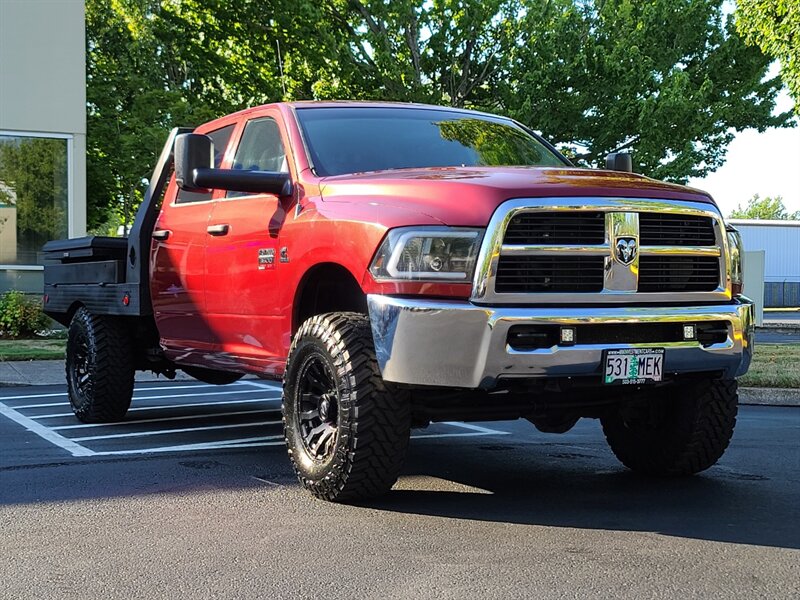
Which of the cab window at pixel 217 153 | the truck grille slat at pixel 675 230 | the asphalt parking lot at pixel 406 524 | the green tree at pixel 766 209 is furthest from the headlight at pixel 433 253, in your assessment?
the green tree at pixel 766 209

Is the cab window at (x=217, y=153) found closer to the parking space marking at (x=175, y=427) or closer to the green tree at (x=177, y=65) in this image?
the parking space marking at (x=175, y=427)

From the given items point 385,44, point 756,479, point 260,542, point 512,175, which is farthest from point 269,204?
point 385,44

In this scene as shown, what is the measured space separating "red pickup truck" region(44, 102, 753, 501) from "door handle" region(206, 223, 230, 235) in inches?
1.1

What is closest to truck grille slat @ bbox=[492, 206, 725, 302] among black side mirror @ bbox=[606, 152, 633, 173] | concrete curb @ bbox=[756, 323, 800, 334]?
black side mirror @ bbox=[606, 152, 633, 173]

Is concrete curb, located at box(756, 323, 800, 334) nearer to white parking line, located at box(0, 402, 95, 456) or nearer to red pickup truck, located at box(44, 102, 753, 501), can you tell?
white parking line, located at box(0, 402, 95, 456)

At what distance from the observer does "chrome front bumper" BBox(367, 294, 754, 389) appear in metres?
4.68

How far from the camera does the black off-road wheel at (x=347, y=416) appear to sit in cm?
499

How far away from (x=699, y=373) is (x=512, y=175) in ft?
4.52

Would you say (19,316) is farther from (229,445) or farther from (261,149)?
(261,149)

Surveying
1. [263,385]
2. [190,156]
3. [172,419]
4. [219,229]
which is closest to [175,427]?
[172,419]

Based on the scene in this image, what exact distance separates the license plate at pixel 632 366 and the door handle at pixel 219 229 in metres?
2.64

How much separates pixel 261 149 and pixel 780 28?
14.6 m

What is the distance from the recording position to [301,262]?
5621 millimetres

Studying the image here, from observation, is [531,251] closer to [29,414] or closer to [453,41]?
[29,414]
